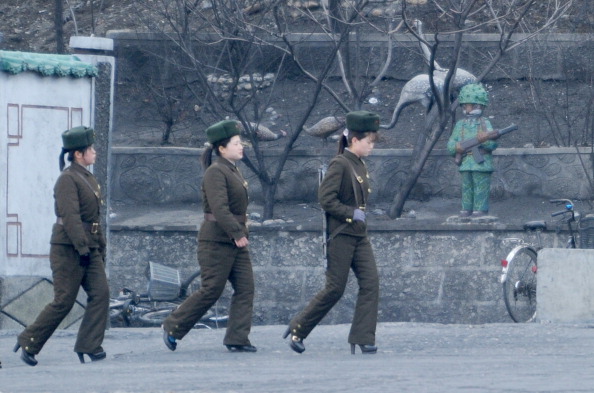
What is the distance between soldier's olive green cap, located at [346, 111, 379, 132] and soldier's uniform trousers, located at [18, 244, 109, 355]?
83.2 inches

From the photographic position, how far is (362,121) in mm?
9641

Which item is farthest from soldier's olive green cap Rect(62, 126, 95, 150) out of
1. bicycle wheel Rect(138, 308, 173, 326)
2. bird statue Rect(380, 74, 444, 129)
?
bird statue Rect(380, 74, 444, 129)

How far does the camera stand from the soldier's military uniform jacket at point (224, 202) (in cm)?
949

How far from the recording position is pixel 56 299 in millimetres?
9430

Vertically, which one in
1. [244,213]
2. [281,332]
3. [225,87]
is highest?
[225,87]

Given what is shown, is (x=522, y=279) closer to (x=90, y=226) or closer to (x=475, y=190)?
(x=475, y=190)

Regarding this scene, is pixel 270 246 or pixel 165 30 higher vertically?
pixel 165 30

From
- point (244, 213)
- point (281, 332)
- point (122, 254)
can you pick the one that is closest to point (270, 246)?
point (122, 254)

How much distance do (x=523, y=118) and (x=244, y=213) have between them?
10.1m

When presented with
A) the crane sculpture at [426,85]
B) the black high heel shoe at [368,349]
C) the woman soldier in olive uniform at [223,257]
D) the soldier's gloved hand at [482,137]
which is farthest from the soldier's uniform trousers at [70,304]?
the crane sculpture at [426,85]

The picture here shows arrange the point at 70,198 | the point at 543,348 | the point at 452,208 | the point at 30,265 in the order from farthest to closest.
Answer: the point at 452,208 → the point at 30,265 → the point at 543,348 → the point at 70,198

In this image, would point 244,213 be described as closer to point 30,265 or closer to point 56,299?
point 56,299

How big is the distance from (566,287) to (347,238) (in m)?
3.14

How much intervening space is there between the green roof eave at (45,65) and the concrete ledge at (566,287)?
4466 millimetres
